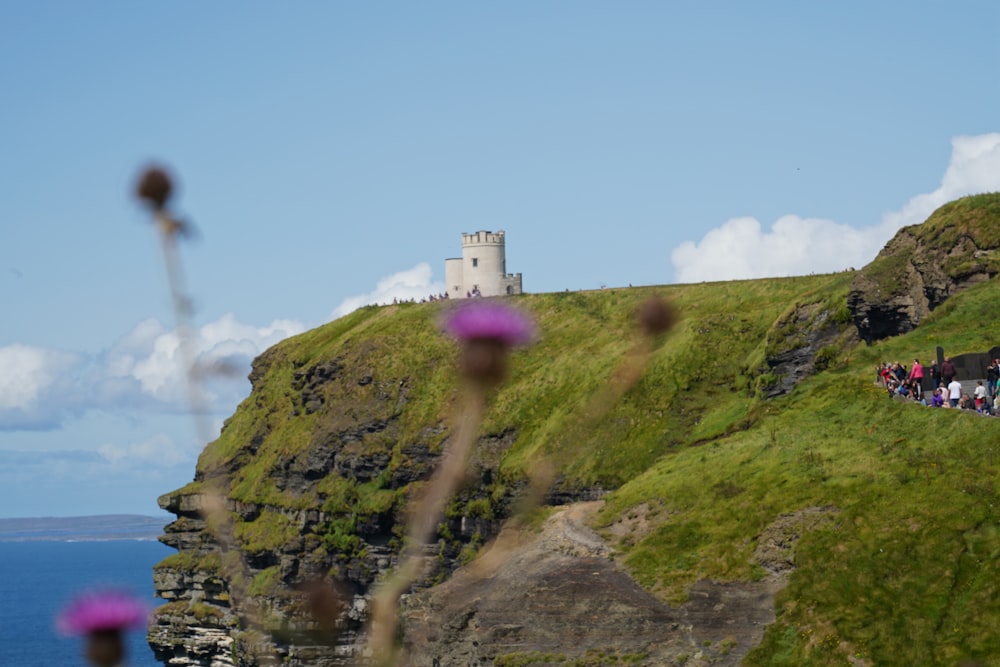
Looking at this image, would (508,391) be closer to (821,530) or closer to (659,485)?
(659,485)

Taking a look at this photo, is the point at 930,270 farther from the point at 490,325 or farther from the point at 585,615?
the point at 490,325

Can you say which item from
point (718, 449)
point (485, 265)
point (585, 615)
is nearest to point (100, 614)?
point (585, 615)

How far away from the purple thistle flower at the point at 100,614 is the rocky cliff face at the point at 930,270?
63.2 metres

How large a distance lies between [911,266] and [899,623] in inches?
1250

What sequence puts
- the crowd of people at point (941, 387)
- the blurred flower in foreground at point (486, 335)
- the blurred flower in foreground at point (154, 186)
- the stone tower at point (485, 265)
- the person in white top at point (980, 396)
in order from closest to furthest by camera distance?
1. the blurred flower in foreground at point (154, 186)
2. the blurred flower in foreground at point (486, 335)
3. the person in white top at point (980, 396)
4. the crowd of people at point (941, 387)
5. the stone tower at point (485, 265)

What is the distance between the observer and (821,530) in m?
47.3

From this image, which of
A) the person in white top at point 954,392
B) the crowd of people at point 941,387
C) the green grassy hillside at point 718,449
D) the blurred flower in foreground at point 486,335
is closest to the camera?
the blurred flower in foreground at point 486,335

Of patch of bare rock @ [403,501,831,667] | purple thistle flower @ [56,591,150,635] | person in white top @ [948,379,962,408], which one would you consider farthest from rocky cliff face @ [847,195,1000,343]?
purple thistle flower @ [56,591,150,635]

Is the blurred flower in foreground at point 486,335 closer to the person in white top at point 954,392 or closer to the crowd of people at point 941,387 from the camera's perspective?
the crowd of people at point 941,387

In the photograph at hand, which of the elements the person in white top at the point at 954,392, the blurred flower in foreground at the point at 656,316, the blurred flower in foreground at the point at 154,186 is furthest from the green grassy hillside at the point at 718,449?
the blurred flower in foreground at the point at 154,186

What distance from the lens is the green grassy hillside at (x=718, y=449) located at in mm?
42500

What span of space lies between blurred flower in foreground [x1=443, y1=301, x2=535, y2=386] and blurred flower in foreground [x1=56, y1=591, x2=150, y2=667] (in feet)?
4.75

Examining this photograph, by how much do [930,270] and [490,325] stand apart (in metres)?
65.0

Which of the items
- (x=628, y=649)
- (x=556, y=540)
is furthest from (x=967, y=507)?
(x=556, y=540)
